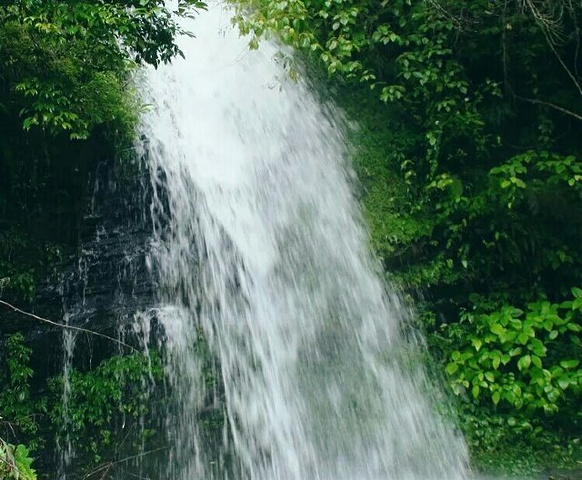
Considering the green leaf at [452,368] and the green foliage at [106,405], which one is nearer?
the green foliage at [106,405]

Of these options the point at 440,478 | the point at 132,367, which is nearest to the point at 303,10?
the point at 132,367

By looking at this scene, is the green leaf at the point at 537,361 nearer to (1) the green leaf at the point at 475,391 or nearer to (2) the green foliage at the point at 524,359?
(2) the green foliage at the point at 524,359

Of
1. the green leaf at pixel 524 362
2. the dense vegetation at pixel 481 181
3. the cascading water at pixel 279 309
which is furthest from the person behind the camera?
the dense vegetation at pixel 481 181

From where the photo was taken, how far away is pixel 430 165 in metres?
6.39

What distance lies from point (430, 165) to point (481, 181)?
614mm

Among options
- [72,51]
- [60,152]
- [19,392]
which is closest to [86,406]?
[19,392]

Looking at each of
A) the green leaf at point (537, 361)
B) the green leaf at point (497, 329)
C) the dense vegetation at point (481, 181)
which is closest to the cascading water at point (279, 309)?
the dense vegetation at point (481, 181)

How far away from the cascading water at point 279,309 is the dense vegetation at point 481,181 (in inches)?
19.0

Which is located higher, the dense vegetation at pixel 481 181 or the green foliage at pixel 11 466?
the dense vegetation at pixel 481 181

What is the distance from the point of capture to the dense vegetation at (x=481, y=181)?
5270mm

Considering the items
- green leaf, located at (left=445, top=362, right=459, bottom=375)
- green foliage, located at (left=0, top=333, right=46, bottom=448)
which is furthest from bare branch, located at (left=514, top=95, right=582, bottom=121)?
green foliage, located at (left=0, top=333, right=46, bottom=448)

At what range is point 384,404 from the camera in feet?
17.3

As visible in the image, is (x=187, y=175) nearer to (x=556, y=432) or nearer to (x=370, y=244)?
(x=370, y=244)

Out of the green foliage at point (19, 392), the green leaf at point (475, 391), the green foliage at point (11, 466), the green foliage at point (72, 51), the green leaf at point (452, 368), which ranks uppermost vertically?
the green foliage at point (72, 51)
